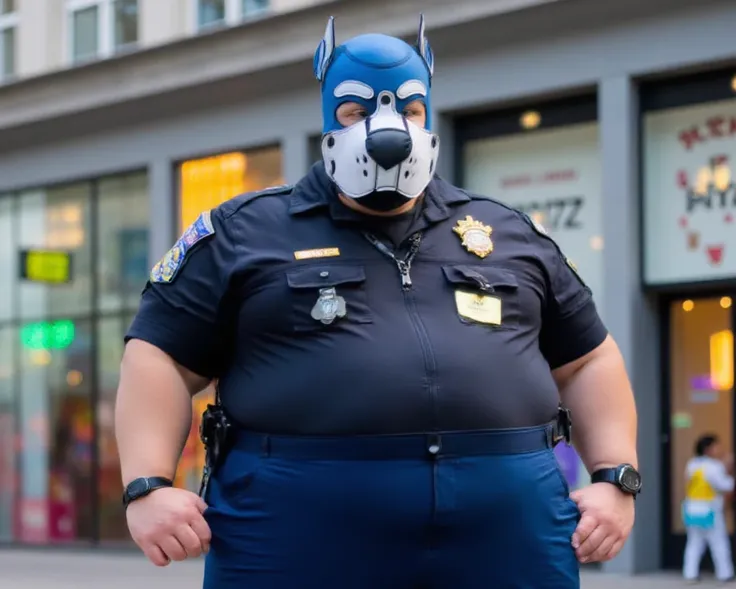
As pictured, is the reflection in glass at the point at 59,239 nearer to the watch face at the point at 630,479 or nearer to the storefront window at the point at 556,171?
Answer: the storefront window at the point at 556,171

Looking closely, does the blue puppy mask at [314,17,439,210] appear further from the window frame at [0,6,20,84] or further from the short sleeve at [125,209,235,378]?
the window frame at [0,6,20,84]

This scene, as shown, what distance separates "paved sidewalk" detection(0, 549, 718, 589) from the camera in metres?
12.0

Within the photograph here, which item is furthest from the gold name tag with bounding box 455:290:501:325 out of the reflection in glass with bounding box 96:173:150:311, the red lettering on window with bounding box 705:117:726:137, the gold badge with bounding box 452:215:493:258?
the reflection in glass with bounding box 96:173:150:311

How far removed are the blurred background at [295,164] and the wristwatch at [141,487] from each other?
9.68 metres

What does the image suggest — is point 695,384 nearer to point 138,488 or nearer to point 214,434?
point 214,434

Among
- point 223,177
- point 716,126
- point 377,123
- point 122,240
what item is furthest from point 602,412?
point 122,240

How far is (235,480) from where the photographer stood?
280 centimetres

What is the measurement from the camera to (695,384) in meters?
13.0

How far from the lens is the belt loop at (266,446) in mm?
2766

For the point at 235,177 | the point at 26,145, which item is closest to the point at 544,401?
the point at 235,177

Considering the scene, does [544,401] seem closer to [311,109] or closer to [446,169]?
[446,169]

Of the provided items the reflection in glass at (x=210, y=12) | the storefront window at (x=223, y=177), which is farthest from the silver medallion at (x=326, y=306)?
the reflection in glass at (x=210, y=12)

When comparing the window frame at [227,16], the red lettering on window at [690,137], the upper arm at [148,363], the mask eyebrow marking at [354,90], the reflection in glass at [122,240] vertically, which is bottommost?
the upper arm at [148,363]

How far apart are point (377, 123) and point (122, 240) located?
1497 cm
